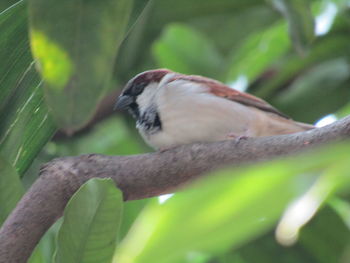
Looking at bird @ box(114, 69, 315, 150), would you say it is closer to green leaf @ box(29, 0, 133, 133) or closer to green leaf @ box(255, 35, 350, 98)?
green leaf @ box(255, 35, 350, 98)

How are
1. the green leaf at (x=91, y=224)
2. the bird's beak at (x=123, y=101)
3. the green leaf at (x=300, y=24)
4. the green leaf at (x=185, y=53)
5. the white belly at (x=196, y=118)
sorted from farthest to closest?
the green leaf at (x=185, y=53), the bird's beak at (x=123, y=101), the white belly at (x=196, y=118), the green leaf at (x=300, y=24), the green leaf at (x=91, y=224)

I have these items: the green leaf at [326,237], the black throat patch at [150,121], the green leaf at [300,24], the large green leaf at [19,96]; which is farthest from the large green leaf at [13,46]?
the black throat patch at [150,121]

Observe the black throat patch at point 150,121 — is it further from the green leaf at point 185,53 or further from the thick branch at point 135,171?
the thick branch at point 135,171

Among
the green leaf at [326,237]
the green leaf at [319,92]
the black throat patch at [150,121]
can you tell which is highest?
the black throat patch at [150,121]

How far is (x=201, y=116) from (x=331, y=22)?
20.4 inches

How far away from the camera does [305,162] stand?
1.00 feet

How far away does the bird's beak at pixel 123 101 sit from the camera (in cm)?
208

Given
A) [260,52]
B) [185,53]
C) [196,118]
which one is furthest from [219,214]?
[185,53]

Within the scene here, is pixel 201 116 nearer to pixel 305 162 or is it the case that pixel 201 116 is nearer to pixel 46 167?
pixel 46 167

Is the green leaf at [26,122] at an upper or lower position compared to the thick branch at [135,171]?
upper

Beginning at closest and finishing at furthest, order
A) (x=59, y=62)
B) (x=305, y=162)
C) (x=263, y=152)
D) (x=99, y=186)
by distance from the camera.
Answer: (x=305, y=162)
(x=59, y=62)
(x=99, y=186)
(x=263, y=152)

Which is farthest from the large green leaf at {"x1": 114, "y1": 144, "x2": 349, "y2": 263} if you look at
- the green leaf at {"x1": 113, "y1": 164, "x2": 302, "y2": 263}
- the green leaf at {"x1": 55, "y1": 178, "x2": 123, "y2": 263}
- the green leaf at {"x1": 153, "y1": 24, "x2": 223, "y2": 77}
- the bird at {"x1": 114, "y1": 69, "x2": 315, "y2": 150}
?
the green leaf at {"x1": 153, "y1": 24, "x2": 223, "y2": 77}

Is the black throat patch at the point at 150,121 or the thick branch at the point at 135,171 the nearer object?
the thick branch at the point at 135,171

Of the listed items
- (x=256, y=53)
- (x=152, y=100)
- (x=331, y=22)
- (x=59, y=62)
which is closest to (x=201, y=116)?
(x=152, y=100)
